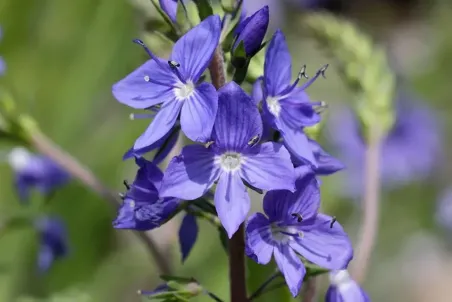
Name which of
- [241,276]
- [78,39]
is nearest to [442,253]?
[78,39]

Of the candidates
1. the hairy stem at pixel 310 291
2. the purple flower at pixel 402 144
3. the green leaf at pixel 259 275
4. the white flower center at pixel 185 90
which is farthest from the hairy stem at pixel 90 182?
the purple flower at pixel 402 144

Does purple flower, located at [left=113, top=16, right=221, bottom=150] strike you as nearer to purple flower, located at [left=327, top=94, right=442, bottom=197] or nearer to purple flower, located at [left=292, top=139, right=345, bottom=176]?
purple flower, located at [left=292, top=139, right=345, bottom=176]

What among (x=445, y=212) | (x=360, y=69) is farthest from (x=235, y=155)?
(x=445, y=212)

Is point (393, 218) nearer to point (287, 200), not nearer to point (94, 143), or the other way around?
point (94, 143)

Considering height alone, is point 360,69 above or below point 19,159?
above

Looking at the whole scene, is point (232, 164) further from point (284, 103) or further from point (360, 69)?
point (360, 69)

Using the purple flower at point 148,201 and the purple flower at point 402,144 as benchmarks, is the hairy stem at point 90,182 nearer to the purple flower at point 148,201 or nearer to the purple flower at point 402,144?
the purple flower at point 148,201

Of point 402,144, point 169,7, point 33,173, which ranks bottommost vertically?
point 33,173
